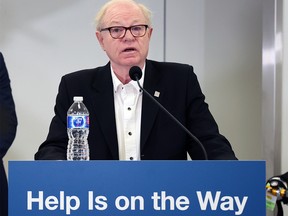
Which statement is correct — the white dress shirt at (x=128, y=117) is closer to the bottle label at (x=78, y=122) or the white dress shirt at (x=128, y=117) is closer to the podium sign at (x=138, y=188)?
the bottle label at (x=78, y=122)

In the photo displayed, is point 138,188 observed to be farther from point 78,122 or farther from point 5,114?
point 5,114

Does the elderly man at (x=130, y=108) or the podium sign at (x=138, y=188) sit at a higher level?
the elderly man at (x=130, y=108)

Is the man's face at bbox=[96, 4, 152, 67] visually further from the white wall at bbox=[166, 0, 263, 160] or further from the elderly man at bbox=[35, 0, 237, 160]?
the white wall at bbox=[166, 0, 263, 160]

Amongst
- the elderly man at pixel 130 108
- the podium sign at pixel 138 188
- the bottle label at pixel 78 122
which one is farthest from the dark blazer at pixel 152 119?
the podium sign at pixel 138 188

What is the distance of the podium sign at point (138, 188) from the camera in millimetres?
1029

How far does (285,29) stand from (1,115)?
149 centimetres

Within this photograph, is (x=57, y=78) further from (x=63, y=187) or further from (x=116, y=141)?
(x=63, y=187)

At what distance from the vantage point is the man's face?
1694mm

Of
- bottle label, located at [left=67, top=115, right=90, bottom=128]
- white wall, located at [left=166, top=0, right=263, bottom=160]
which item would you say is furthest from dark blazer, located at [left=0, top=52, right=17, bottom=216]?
bottle label, located at [left=67, top=115, right=90, bottom=128]

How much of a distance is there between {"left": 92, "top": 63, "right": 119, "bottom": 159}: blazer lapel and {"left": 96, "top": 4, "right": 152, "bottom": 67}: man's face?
11cm

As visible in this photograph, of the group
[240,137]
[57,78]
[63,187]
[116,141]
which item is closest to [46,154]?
[116,141]

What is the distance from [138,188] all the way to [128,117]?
0.72 m

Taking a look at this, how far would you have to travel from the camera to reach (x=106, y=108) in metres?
Result: 1.74

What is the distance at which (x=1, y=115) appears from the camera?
2.54 metres
